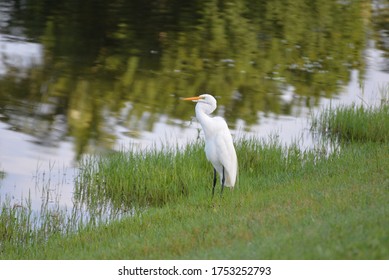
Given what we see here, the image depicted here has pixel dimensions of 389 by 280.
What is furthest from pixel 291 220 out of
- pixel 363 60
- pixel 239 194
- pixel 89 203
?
pixel 363 60

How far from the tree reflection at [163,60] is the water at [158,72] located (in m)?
0.04

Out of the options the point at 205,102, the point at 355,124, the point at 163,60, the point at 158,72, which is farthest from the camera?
the point at 163,60

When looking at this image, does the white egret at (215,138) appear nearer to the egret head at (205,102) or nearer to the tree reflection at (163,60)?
the egret head at (205,102)

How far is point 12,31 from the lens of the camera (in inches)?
774

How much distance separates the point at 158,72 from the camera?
1689 centimetres

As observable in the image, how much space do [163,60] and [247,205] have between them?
10.6 meters

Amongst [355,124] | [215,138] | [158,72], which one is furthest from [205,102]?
[158,72]

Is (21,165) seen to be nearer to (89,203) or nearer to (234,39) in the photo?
(89,203)

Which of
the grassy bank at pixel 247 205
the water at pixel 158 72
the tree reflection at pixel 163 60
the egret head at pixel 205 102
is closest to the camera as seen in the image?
the grassy bank at pixel 247 205

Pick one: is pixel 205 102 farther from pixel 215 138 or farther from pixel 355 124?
pixel 355 124

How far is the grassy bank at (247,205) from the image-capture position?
221 inches

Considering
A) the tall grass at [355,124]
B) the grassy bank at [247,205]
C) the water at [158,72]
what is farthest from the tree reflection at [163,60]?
the grassy bank at [247,205]

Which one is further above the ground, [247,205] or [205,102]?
[205,102]
